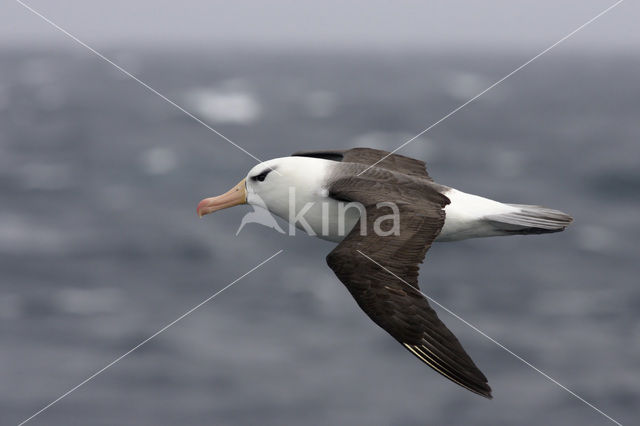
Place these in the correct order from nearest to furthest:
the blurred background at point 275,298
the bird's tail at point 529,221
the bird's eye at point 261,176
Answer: the bird's tail at point 529,221
the bird's eye at point 261,176
the blurred background at point 275,298

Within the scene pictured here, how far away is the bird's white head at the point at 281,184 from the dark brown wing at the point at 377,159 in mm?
839

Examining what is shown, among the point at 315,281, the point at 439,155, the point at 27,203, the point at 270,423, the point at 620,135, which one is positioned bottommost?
the point at 270,423

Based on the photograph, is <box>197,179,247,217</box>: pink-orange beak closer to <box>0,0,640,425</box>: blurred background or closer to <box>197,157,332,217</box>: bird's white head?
<box>197,157,332,217</box>: bird's white head

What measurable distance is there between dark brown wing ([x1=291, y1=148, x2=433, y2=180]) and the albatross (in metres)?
0.01

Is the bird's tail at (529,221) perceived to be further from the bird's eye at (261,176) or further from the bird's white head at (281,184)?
the bird's eye at (261,176)

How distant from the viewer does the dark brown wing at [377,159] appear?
32.3ft

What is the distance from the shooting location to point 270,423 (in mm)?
30125

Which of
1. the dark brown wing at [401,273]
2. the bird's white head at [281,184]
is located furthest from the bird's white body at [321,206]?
the dark brown wing at [401,273]

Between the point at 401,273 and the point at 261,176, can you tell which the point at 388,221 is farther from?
the point at 261,176

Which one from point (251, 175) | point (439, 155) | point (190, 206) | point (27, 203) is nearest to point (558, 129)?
point (439, 155)

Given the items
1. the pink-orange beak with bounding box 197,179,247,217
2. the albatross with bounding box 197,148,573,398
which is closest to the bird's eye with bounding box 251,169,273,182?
the albatross with bounding box 197,148,573,398

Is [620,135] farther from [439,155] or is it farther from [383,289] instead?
[383,289]

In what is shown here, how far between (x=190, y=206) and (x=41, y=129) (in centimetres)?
3422

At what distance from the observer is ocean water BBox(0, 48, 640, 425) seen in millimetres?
30812
